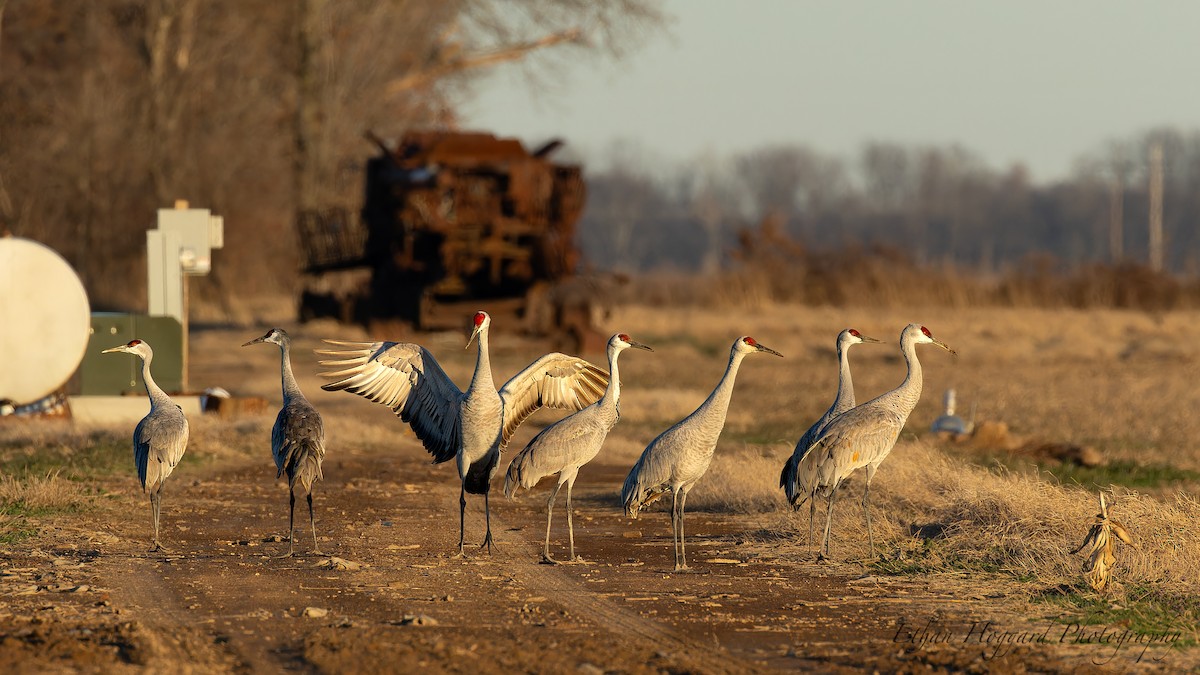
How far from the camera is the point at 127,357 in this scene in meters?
19.4

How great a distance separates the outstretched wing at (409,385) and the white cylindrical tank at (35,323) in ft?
22.3

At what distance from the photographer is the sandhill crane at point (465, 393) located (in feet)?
37.7

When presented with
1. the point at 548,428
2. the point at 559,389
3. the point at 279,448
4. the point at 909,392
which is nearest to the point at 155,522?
the point at 279,448

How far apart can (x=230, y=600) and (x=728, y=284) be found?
36.2m

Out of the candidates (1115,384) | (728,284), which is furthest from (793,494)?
(728,284)

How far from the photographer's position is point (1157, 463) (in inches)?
693

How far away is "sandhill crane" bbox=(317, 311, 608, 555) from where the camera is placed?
37.7ft

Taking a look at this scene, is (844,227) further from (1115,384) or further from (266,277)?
(1115,384)

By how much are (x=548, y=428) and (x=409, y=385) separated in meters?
1.38

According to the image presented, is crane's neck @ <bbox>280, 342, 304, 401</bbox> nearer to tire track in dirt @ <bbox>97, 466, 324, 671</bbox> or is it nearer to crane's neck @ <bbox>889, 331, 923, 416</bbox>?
tire track in dirt @ <bbox>97, 466, 324, 671</bbox>

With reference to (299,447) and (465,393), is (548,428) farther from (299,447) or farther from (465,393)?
(299,447)

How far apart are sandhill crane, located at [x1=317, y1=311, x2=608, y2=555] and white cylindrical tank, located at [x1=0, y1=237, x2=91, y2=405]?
21.9ft

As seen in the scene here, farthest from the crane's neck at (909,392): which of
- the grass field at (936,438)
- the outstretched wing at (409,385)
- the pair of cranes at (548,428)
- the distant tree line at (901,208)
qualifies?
the distant tree line at (901,208)

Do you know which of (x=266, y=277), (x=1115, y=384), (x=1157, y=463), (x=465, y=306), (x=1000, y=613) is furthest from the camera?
(x=266, y=277)
